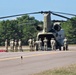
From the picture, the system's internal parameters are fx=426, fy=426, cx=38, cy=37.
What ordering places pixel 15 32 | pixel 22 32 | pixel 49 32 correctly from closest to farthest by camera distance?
pixel 49 32 < pixel 15 32 < pixel 22 32

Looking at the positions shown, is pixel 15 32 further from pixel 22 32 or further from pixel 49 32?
pixel 49 32

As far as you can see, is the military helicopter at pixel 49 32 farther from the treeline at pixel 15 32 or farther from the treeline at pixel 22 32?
the treeline at pixel 15 32

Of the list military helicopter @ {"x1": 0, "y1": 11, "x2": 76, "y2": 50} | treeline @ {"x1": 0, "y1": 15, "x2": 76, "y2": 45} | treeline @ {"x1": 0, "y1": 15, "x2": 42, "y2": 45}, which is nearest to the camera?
military helicopter @ {"x1": 0, "y1": 11, "x2": 76, "y2": 50}

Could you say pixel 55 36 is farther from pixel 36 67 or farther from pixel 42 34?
pixel 36 67

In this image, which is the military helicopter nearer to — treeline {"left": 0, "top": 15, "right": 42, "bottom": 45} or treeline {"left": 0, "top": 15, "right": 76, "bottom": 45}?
treeline {"left": 0, "top": 15, "right": 76, "bottom": 45}

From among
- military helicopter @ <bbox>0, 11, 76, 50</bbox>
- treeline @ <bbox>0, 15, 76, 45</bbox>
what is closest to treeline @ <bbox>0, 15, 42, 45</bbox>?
treeline @ <bbox>0, 15, 76, 45</bbox>

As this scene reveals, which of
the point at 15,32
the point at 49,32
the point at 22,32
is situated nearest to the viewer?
the point at 49,32

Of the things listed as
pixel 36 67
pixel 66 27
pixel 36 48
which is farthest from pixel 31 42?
pixel 66 27

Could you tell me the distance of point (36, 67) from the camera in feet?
68.7

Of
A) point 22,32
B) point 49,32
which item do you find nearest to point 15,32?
point 22,32

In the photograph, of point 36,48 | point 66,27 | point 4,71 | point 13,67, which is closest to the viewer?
point 4,71

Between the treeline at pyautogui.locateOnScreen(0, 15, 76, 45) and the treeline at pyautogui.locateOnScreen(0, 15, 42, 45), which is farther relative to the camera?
the treeline at pyautogui.locateOnScreen(0, 15, 42, 45)

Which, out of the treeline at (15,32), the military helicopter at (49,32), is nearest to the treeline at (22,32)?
the treeline at (15,32)

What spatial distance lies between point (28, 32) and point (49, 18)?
3761 inches
